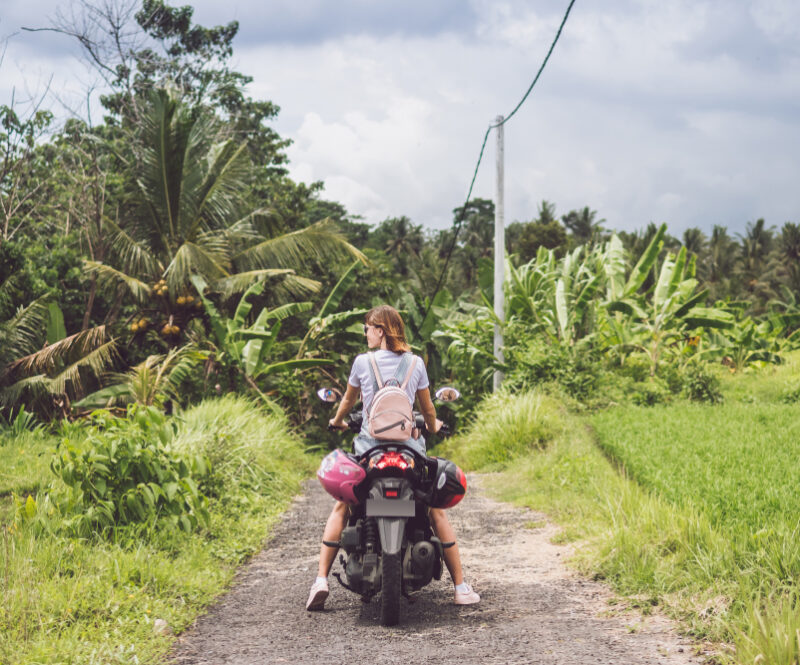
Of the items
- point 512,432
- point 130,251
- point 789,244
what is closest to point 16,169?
point 130,251

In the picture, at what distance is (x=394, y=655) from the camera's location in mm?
3924

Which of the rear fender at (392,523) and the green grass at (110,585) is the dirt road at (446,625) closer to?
the green grass at (110,585)

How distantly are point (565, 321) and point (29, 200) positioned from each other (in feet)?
36.3

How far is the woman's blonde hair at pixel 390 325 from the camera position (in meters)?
4.65

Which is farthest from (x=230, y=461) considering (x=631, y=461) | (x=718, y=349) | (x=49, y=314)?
(x=718, y=349)

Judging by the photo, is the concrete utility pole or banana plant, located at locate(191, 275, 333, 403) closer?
banana plant, located at locate(191, 275, 333, 403)

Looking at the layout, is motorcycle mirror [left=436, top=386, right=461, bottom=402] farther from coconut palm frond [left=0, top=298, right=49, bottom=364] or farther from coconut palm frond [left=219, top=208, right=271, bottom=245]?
coconut palm frond [left=219, top=208, right=271, bottom=245]

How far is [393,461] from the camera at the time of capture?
4.42 meters

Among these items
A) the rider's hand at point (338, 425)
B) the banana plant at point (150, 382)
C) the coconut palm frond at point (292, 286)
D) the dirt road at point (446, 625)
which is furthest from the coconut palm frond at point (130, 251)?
the rider's hand at point (338, 425)

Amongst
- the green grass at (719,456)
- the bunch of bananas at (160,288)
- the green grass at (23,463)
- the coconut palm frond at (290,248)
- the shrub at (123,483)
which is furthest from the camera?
the coconut palm frond at (290,248)

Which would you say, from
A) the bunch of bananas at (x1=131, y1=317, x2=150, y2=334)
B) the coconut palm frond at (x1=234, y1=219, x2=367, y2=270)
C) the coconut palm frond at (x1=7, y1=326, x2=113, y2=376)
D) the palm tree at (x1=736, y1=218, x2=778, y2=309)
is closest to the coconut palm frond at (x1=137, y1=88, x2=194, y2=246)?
the coconut palm frond at (x1=234, y1=219, x2=367, y2=270)

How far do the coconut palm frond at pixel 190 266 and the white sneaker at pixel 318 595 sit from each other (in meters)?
12.0

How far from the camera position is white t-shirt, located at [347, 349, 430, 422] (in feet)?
15.3

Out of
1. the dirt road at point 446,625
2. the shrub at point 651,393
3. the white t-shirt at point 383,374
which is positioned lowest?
the dirt road at point 446,625
